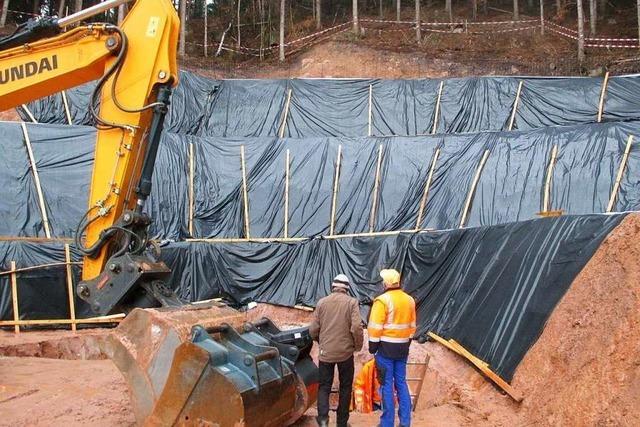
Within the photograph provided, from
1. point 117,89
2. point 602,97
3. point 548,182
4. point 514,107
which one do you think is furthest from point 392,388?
point 602,97

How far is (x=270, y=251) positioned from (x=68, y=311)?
462cm

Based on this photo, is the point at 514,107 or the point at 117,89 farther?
the point at 514,107

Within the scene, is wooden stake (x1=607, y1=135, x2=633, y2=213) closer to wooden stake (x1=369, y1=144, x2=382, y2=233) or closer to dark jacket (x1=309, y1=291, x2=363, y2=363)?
wooden stake (x1=369, y1=144, x2=382, y2=233)

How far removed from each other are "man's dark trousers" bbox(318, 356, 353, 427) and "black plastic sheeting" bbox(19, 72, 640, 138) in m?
13.8

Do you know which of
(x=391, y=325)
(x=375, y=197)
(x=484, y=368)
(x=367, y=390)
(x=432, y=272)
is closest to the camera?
(x=391, y=325)

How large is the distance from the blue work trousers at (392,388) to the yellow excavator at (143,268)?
2.22 ft

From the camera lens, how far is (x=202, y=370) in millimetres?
4262

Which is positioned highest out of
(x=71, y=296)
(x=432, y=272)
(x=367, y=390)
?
(x=432, y=272)

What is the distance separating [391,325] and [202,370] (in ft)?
6.91

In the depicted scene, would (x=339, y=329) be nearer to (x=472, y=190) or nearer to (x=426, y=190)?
(x=472, y=190)

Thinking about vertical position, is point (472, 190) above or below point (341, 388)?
above

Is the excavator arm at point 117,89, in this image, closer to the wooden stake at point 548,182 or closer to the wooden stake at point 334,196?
the wooden stake at point 334,196

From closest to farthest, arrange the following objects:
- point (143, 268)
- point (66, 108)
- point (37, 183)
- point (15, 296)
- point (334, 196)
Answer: point (143, 268) → point (15, 296) → point (37, 183) → point (334, 196) → point (66, 108)

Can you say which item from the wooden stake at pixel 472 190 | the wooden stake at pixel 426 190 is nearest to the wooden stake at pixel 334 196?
the wooden stake at pixel 426 190
